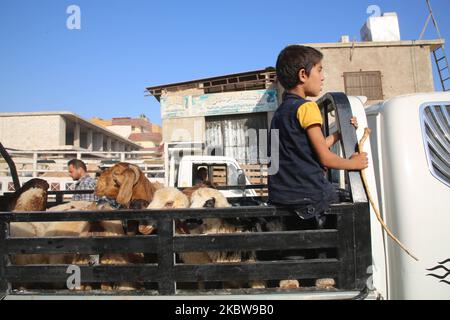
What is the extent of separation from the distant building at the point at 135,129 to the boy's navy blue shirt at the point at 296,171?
41698mm

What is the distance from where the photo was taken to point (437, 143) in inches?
78.1

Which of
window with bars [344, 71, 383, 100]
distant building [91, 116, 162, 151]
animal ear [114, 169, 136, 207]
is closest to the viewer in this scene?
animal ear [114, 169, 136, 207]

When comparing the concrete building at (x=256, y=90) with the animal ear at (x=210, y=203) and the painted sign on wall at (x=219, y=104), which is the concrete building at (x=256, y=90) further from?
the animal ear at (x=210, y=203)

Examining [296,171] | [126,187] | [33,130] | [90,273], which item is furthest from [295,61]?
[33,130]

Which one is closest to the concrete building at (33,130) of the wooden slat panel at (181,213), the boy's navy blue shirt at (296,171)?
the wooden slat panel at (181,213)

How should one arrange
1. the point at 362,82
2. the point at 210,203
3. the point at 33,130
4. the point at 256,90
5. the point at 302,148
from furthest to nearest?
1. the point at 33,130
2. the point at 256,90
3. the point at 362,82
4. the point at 210,203
5. the point at 302,148

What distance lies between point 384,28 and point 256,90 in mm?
6498

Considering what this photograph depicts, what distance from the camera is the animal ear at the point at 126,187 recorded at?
8.01 feet

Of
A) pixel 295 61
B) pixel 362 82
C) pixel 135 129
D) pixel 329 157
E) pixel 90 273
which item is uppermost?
pixel 135 129

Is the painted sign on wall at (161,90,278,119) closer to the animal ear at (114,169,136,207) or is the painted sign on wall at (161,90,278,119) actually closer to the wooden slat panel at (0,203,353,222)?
the animal ear at (114,169,136,207)

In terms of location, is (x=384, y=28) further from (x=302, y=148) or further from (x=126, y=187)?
(x=126, y=187)

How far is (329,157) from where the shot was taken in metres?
1.88

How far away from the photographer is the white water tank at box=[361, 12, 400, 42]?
16.1 metres

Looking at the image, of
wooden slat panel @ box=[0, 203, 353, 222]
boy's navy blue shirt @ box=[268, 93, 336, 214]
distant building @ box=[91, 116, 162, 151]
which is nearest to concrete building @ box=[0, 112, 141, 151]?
distant building @ box=[91, 116, 162, 151]
